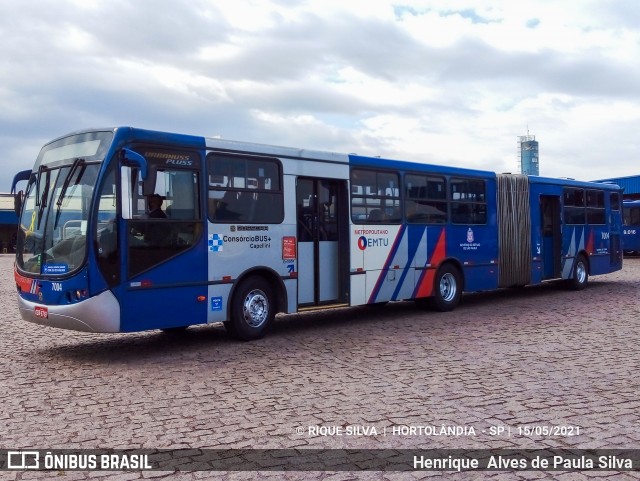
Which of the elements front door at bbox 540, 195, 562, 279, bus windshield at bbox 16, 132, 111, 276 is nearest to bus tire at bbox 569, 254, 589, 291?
front door at bbox 540, 195, 562, 279

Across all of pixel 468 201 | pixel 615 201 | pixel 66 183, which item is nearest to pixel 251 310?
pixel 66 183

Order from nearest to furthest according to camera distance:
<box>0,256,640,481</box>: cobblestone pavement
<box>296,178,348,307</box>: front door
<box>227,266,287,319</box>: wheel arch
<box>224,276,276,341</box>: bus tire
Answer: <box>0,256,640,481</box>: cobblestone pavement → <box>224,276,276,341</box>: bus tire → <box>227,266,287,319</box>: wheel arch → <box>296,178,348,307</box>: front door

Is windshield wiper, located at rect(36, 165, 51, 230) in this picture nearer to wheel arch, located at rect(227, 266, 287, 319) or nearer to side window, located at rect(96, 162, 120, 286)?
side window, located at rect(96, 162, 120, 286)

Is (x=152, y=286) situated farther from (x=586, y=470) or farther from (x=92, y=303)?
(x=586, y=470)

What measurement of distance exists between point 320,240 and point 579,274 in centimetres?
1042

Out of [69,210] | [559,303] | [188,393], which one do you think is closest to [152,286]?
[69,210]

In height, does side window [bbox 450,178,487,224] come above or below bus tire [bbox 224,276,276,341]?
above

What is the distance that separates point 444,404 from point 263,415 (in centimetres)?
176

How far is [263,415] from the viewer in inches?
248

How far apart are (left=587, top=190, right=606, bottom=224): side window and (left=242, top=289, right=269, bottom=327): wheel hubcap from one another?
40.9 feet

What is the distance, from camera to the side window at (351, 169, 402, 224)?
41.4 feet

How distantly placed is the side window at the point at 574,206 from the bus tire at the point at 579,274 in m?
1.08

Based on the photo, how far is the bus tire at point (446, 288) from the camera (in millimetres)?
14383

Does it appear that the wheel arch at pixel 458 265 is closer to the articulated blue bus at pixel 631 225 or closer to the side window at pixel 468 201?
the side window at pixel 468 201
